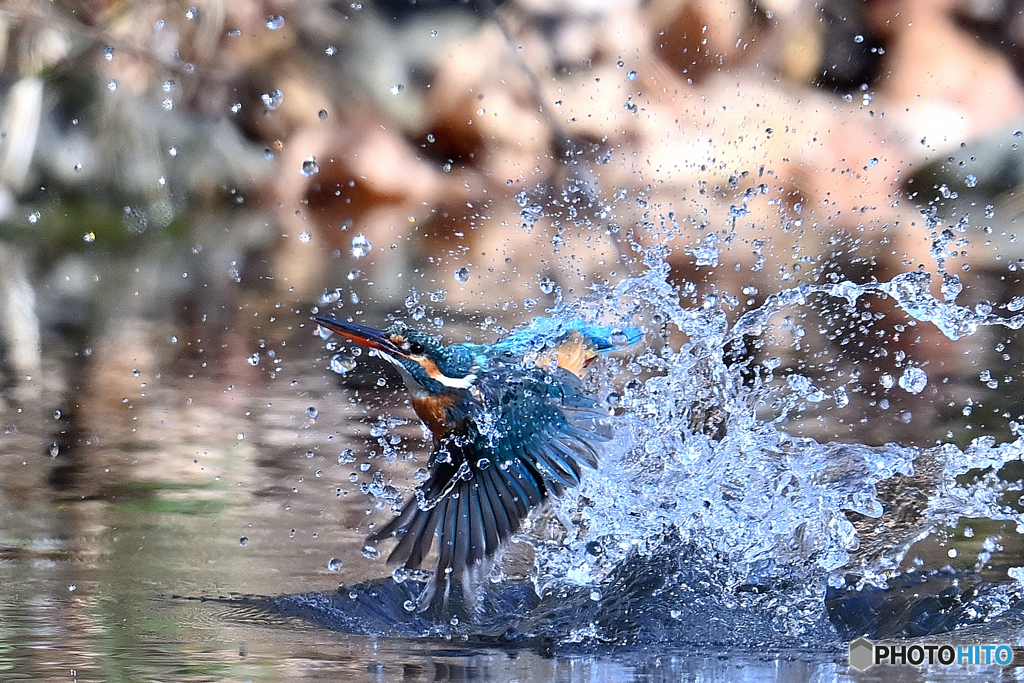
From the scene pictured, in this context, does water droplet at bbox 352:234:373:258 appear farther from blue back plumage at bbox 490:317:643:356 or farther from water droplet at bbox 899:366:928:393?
water droplet at bbox 899:366:928:393

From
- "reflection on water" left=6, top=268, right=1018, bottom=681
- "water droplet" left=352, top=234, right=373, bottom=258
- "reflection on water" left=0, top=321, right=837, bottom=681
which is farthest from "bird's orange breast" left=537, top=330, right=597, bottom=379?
"water droplet" left=352, top=234, right=373, bottom=258

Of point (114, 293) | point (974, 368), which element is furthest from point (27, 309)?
A: point (974, 368)

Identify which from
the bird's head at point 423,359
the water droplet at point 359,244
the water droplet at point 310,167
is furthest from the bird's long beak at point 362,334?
the water droplet at point 310,167

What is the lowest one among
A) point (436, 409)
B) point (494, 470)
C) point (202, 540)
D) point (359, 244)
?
point (202, 540)

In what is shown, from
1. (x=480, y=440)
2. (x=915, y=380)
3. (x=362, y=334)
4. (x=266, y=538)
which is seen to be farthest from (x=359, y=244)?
(x=480, y=440)

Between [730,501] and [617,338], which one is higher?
[617,338]

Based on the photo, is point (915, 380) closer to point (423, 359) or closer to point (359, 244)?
point (423, 359)

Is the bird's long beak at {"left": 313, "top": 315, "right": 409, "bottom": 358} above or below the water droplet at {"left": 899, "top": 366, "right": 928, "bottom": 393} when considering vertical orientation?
below
